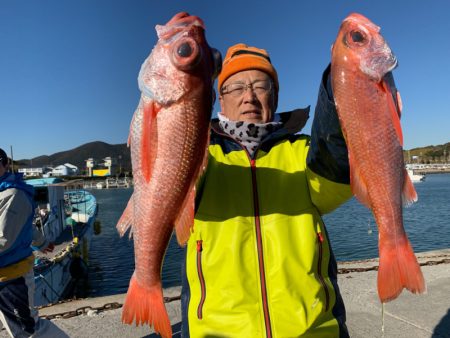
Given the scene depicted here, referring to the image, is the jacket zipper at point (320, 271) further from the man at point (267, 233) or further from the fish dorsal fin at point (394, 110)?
the fish dorsal fin at point (394, 110)

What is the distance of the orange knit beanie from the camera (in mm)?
2523

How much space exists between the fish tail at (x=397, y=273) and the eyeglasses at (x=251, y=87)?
1.27 metres

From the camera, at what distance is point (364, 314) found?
190 inches

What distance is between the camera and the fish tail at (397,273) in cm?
168

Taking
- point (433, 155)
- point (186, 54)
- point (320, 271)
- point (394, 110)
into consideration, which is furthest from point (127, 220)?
point (433, 155)

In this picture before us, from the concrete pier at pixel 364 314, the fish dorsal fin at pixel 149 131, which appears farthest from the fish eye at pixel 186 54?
the concrete pier at pixel 364 314

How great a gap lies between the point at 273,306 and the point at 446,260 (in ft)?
20.8

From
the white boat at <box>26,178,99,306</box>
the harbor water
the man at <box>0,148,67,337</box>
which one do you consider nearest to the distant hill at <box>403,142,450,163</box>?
the harbor water

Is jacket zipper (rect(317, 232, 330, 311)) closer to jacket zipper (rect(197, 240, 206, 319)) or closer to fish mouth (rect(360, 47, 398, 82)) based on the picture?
jacket zipper (rect(197, 240, 206, 319))

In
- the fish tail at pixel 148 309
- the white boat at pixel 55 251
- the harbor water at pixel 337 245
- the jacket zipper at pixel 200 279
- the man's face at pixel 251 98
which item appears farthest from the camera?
the harbor water at pixel 337 245

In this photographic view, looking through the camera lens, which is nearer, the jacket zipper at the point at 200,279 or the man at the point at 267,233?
the man at the point at 267,233

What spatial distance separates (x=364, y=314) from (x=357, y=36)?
4.20 metres

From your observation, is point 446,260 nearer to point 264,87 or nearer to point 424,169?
point 264,87

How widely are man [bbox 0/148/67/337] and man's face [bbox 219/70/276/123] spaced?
306cm
